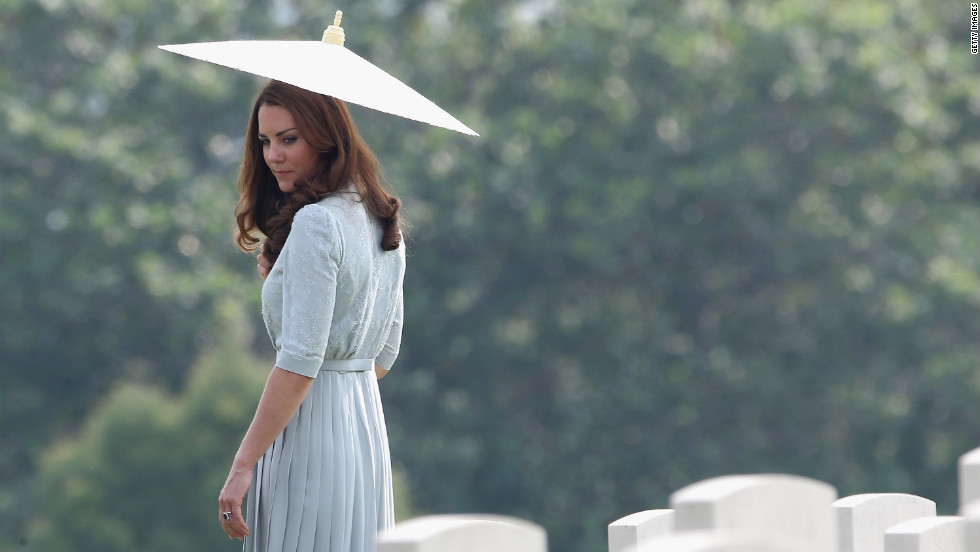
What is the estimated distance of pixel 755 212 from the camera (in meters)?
13.6

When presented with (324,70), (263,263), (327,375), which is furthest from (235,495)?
(324,70)

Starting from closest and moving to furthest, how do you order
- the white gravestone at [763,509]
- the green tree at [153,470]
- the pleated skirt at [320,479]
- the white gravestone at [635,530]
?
the white gravestone at [763,509] < the white gravestone at [635,530] < the pleated skirt at [320,479] < the green tree at [153,470]

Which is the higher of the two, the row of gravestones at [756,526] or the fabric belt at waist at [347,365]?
the fabric belt at waist at [347,365]

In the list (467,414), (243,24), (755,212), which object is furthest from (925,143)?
(243,24)

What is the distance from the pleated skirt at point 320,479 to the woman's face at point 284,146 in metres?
0.34

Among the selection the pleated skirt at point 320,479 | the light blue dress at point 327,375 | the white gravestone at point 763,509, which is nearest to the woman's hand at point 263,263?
the light blue dress at point 327,375

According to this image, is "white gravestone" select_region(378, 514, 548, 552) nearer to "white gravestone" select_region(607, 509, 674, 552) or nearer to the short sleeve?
"white gravestone" select_region(607, 509, 674, 552)

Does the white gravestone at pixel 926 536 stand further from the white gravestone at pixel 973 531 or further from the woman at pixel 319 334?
the woman at pixel 319 334

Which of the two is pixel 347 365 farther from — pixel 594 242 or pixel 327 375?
pixel 594 242

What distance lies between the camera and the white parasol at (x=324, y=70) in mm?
2436

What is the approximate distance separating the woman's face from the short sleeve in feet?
0.41

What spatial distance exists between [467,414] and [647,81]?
3512mm

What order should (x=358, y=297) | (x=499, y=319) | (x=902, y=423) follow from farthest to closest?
(x=499, y=319), (x=902, y=423), (x=358, y=297)

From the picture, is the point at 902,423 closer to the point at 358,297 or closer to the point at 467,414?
the point at 467,414
